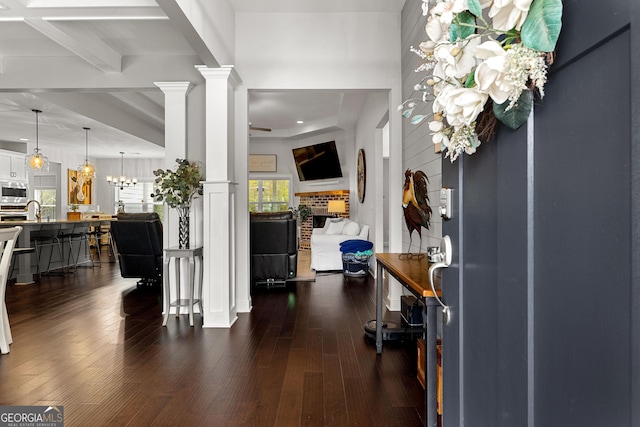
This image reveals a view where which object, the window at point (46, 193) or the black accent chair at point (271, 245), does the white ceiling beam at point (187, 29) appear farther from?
the window at point (46, 193)

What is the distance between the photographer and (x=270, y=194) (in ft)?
36.6

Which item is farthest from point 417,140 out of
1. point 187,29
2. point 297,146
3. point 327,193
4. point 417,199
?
point 297,146

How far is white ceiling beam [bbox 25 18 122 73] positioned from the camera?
138 inches

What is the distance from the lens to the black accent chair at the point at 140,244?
17.6 ft

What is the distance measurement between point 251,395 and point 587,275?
2.15 m

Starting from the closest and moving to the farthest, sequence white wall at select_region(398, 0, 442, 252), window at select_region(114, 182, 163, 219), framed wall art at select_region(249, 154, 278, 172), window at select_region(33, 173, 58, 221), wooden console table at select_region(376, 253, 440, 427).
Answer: wooden console table at select_region(376, 253, 440, 427) < white wall at select_region(398, 0, 442, 252) < window at select_region(33, 173, 58, 221) < framed wall art at select_region(249, 154, 278, 172) < window at select_region(114, 182, 163, 219)

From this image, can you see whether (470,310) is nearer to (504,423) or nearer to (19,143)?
(504,423)

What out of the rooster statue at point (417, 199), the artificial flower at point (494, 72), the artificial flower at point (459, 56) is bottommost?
the rooster statue at point (417, 199)

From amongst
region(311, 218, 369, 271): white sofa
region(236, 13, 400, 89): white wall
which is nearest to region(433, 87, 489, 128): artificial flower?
region(236, 13, 400, 89): white wall

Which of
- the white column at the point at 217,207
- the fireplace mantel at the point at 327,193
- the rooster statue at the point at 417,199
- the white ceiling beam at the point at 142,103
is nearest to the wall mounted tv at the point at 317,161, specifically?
the fireplace mantel at the point at 327,193

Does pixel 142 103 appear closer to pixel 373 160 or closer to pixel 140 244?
pixel 140 244

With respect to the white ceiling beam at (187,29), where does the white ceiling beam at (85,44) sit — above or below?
above

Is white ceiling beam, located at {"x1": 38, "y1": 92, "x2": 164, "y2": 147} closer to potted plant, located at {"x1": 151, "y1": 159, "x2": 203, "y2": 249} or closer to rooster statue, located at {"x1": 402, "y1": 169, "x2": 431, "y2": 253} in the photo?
potted plant, located at {"x1": 151, "y1": 159, "x2": 203, "y2": 249}

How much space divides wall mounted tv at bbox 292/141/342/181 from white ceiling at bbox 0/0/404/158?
1864 millimetres
